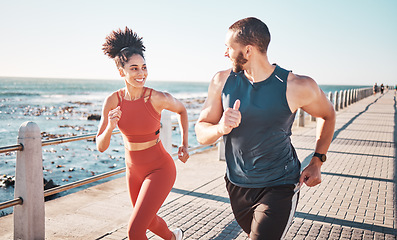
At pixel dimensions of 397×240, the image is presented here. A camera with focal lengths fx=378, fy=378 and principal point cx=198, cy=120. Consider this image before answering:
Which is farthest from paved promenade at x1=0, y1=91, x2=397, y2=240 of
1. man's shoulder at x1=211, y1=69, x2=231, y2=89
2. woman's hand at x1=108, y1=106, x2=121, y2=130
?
man's shoulder at x1=211, y1=69, x2=231, y2=89

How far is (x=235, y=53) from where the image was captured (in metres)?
2.39

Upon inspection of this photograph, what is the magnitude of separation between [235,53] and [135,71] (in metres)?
1.23

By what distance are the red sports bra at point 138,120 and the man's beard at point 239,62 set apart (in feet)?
3.79

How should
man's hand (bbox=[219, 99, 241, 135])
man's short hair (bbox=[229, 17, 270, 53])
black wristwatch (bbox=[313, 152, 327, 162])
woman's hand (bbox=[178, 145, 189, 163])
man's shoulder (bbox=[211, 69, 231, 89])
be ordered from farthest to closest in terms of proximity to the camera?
1. woman's hand (bbox=[178, 145, 189, 163])
2. black wristwatch (bbox=[313, 152, 327, 162])
3. man's shoulder (bbox=[211, 69, 231, 89])
4. man's short hair (bbox=[229, 17, 270, 53])
5. man's hand (bbox=[219, 99, 241, 135])

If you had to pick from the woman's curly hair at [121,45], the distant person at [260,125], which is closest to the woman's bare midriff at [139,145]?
the woman's curly hair at [121,45]

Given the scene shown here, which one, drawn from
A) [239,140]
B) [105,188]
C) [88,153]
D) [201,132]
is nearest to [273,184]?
[239,140]

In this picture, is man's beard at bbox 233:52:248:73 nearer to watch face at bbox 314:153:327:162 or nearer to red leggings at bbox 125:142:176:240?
watch face at bbox 314:153:327:162

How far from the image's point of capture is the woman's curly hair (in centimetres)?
342

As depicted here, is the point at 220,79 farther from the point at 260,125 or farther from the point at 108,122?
the point at 108,122

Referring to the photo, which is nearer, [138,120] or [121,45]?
[138,120]

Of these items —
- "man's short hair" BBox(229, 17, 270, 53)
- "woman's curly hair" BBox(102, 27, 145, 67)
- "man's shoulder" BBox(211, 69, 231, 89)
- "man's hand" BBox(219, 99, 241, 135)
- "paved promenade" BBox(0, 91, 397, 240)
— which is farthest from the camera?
"paved promenade" BBox(0, 91, 397, 240)

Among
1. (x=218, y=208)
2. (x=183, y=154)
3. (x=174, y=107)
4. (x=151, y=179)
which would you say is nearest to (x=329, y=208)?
(x=218, y=208)

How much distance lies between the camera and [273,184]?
244 cm

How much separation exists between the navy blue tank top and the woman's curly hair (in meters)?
1.26
